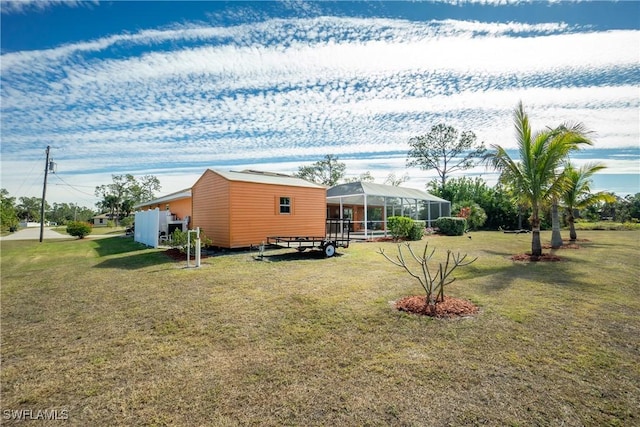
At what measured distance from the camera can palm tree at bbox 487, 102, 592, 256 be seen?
1029cm

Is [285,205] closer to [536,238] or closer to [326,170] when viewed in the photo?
[536,238]

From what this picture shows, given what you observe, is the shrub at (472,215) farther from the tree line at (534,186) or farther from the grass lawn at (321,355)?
the grass lawn at (321,355)

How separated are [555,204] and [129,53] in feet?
56.4

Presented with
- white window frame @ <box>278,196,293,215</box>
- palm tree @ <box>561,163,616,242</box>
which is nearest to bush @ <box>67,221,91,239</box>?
white window frame @ <box>278,196,293,215</box>

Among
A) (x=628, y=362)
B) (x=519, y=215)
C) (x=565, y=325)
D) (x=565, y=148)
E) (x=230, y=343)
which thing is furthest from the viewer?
(x=519, y=215)

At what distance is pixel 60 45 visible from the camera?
774 cm

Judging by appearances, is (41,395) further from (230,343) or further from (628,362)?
(628,362)

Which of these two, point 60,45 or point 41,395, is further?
point 60,45

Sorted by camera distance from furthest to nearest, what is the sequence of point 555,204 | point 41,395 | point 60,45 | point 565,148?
point 555,204
point 565,148
point 60,45
point 41,395

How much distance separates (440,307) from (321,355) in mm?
2413

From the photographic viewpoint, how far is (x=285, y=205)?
554 inches

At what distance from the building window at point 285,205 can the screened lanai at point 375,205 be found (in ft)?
19.3

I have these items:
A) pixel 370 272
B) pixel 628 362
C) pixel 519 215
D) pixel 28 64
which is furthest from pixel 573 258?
pixel 519 215

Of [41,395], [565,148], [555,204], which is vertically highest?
[565,148]
